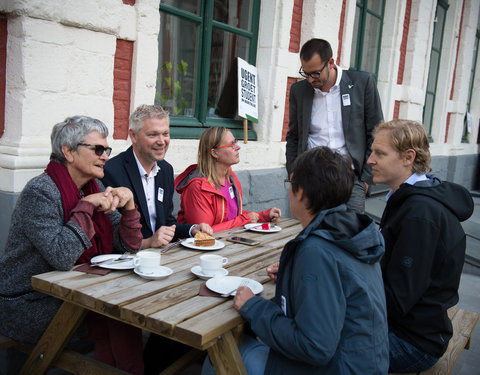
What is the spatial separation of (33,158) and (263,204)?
2.97 m

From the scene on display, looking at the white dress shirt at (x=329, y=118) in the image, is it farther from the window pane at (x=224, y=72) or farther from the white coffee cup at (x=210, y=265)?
the white coffee cup at (x=210, y=265)

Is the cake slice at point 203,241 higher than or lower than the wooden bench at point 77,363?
higher

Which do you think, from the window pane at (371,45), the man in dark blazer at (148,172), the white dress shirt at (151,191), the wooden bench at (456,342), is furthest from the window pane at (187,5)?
the window pane at (371,45)

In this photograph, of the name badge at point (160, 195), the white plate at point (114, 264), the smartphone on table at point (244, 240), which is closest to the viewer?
the white plate at point (114, 264)

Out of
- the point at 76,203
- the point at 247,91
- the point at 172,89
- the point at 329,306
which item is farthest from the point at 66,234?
the point at 247,91

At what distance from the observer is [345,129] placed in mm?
3963

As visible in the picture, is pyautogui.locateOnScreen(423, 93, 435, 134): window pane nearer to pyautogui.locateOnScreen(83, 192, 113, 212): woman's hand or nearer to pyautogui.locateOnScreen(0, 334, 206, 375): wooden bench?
pyautogui.locateOnScreen(83, 192, 113, 212): woman's hand

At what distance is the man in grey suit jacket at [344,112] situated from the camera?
155 inches

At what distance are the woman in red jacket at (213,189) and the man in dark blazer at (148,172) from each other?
0.57ft

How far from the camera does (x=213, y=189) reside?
3225 mm

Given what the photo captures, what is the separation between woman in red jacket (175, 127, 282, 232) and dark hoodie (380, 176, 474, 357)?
1.31m

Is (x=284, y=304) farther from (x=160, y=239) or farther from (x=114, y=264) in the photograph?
(x=160, y=239)

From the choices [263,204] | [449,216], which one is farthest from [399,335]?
[263,204]

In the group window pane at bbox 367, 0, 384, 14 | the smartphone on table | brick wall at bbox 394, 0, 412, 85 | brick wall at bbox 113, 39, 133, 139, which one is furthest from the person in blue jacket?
brick wall at bbox 394, 0, 412, 85
